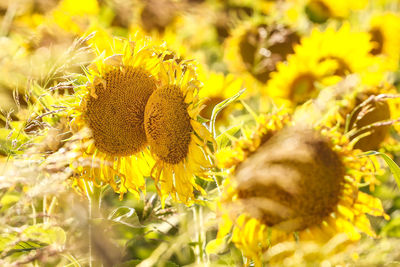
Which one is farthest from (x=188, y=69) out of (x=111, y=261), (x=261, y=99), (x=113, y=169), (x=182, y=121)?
(x=261, y=99)

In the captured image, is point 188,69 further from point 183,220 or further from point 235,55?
point 235,55

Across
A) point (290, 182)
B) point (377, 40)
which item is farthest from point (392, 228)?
point (377, 40)

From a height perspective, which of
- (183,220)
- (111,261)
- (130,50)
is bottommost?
(183,220)

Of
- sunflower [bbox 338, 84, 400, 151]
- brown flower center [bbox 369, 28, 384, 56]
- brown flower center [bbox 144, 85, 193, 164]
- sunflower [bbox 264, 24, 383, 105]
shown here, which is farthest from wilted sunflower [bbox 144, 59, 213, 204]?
brown flower center [bbox 369, 28, 384, 56]

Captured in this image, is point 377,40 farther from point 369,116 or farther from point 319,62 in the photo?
point 369,116

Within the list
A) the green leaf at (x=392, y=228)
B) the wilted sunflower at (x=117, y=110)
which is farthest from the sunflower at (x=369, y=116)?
the wilted sunflower at (x=117, y=110)

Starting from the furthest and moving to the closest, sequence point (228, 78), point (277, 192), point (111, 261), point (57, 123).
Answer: point (228, 78) → point (57, 123) → point (277, 192) → point (111, 261)
